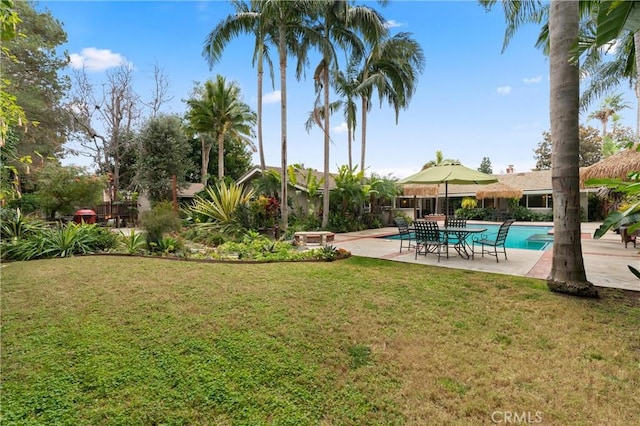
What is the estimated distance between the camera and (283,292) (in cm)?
533

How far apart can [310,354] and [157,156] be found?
75.3ft

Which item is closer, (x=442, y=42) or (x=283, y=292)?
(x=283, y=292)

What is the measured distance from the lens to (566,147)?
5.14 m

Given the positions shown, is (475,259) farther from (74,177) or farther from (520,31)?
(74,177)

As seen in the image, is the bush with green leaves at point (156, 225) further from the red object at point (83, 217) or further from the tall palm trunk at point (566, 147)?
the tall palm trunk at point (566, 147)

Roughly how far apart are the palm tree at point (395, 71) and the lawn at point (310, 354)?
16.8 meters

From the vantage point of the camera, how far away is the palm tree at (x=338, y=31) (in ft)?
47.0

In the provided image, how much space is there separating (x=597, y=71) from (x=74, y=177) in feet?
104

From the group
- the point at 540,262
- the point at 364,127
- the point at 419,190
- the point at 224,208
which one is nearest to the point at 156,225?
the point at 224,208

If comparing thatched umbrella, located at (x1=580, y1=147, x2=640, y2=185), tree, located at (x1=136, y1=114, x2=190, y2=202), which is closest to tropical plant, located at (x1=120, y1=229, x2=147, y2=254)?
tree, located at (x1=136, y1=114, x2=190, y2=202)

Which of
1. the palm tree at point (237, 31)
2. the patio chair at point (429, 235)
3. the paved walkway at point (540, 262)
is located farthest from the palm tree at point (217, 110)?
the patio chair at point (429, 235)

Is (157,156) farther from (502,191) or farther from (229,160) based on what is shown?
(502,191)

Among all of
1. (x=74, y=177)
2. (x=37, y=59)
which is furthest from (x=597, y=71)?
(x=37, y=59)

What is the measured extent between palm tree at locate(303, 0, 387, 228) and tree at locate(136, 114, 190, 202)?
42.2ft
